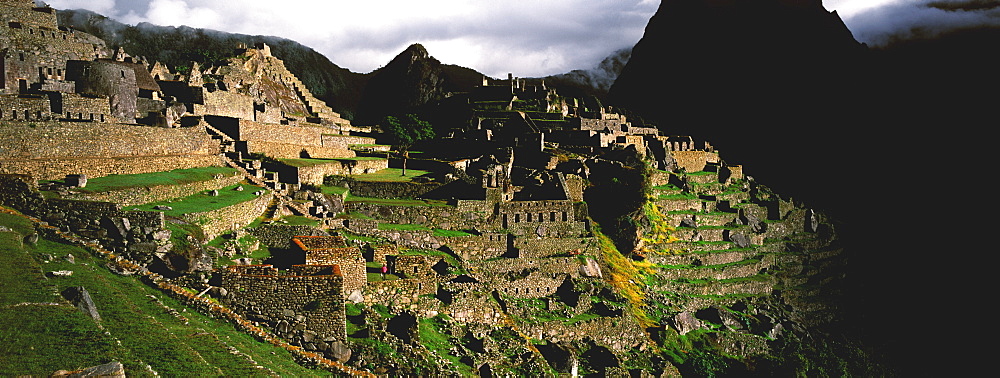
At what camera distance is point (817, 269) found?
5131cm

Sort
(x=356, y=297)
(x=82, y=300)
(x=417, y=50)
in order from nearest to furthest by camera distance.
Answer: (x=82, y=300)
(x=356, y=297)
(x=417, y=50)

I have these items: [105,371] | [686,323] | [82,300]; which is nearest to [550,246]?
[686,323]

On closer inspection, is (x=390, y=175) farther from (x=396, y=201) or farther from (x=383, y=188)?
(x=396, y=201)

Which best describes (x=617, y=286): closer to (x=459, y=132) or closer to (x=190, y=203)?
(x=190, y=203)

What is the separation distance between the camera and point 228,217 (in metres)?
20.2

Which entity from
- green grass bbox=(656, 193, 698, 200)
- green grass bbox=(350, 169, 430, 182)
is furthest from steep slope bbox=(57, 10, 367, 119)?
green grass bbox=(656, 193, 698, 200)

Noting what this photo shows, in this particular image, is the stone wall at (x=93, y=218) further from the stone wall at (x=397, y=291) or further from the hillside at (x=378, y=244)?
the stone wall at (x=397, y=291)

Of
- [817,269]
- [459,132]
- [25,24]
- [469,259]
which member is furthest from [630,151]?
[25,24]

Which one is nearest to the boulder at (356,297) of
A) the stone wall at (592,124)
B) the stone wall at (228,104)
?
the stone wall at (228,104)

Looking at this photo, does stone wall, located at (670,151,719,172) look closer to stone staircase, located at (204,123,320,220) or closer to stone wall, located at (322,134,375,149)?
stone wall, located at (322,134,375,149)

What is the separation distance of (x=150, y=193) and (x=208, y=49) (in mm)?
68066

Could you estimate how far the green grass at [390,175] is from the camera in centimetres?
3478

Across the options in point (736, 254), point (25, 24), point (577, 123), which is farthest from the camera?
point (577, 123)

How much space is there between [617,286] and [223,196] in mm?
18911
